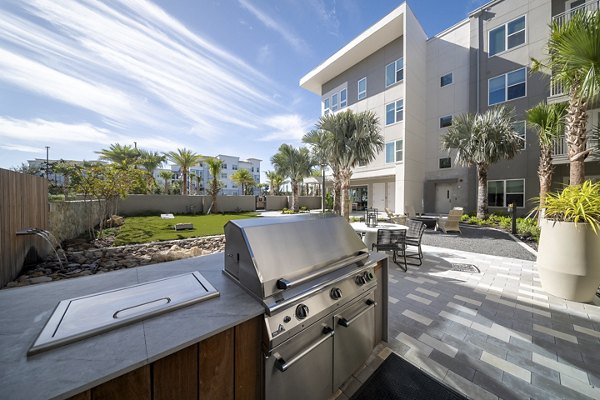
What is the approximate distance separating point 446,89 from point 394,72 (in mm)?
3842

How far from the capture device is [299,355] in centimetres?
150

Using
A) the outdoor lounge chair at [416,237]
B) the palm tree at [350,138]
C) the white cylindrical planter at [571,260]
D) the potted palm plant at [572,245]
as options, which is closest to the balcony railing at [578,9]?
the palm tree at [350,138]

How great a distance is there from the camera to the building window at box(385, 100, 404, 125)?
48.7 feet

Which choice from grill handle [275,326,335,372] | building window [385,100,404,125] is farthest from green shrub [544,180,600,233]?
building window [385,100,404,125]

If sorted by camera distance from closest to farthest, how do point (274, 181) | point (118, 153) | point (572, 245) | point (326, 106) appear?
point (572, 245) < point (118, 153) < point (326, 106) < point (274, 181)

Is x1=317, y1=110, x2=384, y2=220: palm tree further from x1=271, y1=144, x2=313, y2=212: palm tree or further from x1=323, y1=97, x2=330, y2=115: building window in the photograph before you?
x1=323, y1=97, x2=330, y2=115: building window

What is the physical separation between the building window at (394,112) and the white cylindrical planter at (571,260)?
43.5 feet

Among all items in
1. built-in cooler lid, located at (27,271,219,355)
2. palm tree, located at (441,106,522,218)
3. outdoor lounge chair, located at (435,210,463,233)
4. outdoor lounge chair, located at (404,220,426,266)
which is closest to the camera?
built-in cooler lid, located at (27,271,219,355)

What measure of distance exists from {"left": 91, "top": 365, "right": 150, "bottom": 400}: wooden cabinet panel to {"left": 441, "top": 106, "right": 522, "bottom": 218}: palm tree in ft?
48.1

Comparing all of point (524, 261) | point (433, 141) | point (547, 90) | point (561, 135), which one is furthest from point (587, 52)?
point (433, 141)

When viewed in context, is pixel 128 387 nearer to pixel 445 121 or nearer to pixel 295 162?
pixel 445 121

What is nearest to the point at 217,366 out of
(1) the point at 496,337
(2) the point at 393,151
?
(1) the point at 496,337

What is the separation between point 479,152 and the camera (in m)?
11.1

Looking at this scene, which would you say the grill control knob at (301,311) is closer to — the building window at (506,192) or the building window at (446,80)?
the building window at (506,192)
